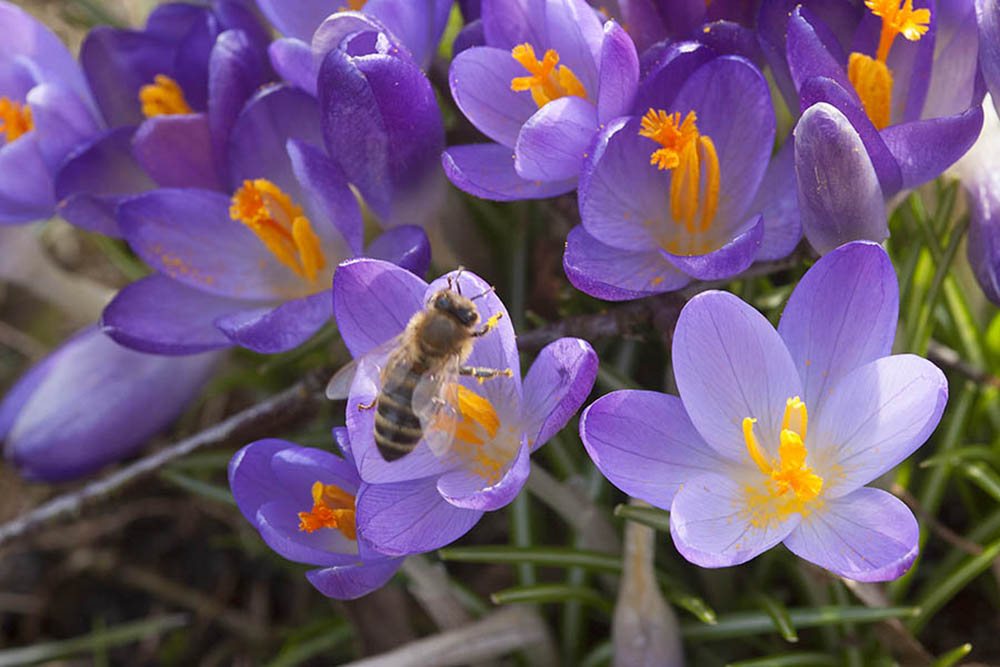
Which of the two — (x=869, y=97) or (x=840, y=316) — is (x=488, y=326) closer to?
(x=840, y=316)

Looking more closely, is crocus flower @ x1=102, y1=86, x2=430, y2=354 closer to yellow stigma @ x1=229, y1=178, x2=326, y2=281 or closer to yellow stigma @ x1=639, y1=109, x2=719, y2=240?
yellow stigma @ x1=229, y1=178, x2=326, y2=281

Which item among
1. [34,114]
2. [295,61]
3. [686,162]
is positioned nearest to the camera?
[686,162]

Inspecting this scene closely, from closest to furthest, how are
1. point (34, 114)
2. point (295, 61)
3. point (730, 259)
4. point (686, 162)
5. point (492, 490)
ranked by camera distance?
point (492, 490) → point (730, 259) → point (686, 162) → point (295, 61) → point (34, 114)

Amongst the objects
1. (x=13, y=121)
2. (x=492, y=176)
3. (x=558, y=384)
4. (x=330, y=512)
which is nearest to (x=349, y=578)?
(x=330, y=512)

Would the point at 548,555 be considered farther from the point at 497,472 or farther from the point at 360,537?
the point at 360,537

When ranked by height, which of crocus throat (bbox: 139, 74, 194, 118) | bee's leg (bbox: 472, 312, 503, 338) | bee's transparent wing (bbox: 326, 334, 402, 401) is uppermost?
crocus throat (bbox: 139, 74, 194, 118)

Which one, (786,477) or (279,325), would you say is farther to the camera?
(279,325)

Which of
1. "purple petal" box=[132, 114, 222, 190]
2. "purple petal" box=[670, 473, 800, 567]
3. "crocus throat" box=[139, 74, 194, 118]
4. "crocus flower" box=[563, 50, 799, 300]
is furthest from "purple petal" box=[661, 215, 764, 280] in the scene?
"crocus throat" box=[139, 74, 194, 118]

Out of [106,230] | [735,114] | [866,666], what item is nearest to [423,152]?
[735,114]
